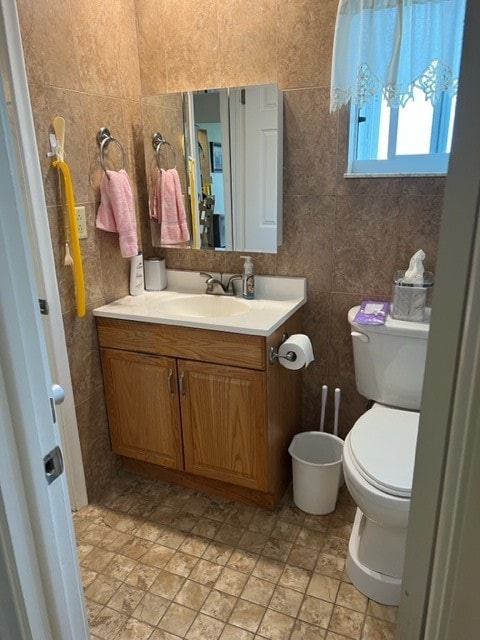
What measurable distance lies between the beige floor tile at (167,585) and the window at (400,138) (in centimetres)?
169

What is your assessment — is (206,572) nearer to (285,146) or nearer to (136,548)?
(136,548)

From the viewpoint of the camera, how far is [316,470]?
187 centimetres

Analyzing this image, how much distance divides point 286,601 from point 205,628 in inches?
11.2

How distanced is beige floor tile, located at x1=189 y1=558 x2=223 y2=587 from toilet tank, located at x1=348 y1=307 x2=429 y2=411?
2.89ft

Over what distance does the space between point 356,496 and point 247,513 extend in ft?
2.18

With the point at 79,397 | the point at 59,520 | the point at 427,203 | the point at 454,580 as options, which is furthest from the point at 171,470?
the point at 454,580

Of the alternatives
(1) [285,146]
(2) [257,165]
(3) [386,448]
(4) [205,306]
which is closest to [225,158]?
(2) [257,165]

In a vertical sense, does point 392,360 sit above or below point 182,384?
above

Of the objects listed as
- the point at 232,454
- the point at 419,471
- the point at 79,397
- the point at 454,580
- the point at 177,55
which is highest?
the point at 177,55

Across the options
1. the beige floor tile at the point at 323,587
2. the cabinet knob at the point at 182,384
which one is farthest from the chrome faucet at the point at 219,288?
the beige floor tile at the point at 323,587

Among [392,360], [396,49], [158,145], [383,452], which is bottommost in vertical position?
[383,452]

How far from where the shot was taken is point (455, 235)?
465 millimetres

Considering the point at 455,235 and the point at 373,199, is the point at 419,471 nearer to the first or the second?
the point at 455,235

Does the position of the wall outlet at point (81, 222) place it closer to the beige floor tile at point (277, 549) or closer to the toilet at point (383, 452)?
the toilet at point (383, 452)
